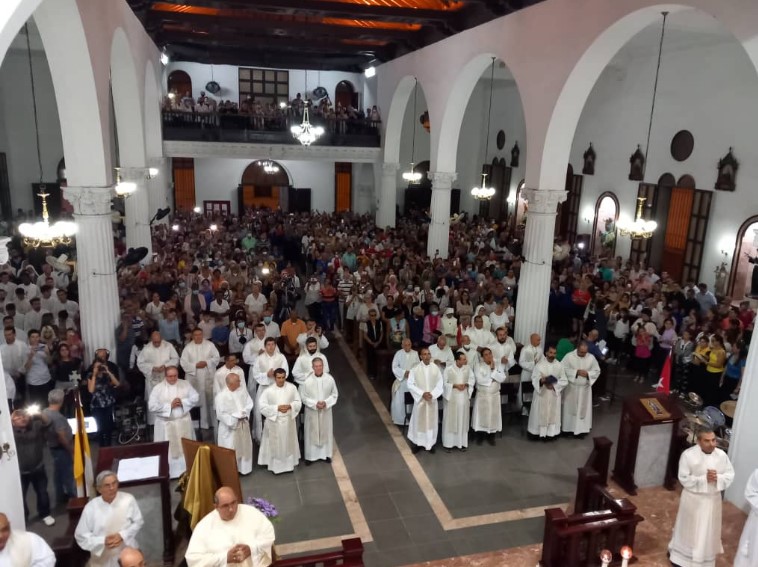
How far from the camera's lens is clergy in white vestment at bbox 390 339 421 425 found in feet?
30.9

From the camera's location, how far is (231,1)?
1382cm

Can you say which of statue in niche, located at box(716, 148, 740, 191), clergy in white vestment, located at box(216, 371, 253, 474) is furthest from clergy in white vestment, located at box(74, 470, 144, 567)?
statue in niche, located at box(716, 148, 740, 191)

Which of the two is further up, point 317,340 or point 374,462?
point 317,340

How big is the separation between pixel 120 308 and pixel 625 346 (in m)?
9.66

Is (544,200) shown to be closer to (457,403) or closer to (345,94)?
(457,403)

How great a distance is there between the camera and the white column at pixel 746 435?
7.18 m

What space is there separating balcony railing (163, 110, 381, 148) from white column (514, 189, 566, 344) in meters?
11.8

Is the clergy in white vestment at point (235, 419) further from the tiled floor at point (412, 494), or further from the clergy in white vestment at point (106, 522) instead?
the clergy in white vestment at point (106, 522)

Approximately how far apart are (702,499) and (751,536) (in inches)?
21.1

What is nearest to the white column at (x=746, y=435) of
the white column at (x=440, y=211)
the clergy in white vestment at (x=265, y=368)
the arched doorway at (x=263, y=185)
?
the clergy in white vestment at (x=265, y=368)

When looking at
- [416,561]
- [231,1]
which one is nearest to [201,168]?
[231,1]

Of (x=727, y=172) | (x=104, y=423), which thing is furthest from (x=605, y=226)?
(x=104, y=423)

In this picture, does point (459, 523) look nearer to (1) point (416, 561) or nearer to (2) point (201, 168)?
(1) point (416, 561)

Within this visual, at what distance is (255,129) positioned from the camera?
21.4 m
